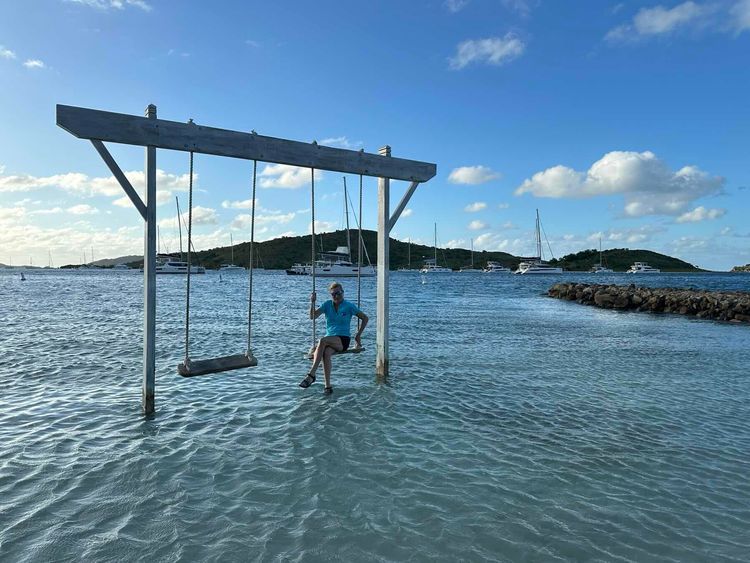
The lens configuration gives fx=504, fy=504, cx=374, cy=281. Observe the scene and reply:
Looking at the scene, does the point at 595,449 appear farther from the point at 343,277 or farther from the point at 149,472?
the point at 343,277

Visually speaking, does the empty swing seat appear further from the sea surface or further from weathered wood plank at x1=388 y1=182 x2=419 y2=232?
weathered wood plank at x1=388 y1=182 x2=419 y2=232

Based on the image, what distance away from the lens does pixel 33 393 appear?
974 centimetres

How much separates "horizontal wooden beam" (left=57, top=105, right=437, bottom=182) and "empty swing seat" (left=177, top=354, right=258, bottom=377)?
3445 millimetres

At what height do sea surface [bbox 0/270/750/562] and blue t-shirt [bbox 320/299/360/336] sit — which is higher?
blue t-shirt [bbox 320/299/360/336]

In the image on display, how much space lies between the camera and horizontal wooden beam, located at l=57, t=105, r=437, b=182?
7.29m

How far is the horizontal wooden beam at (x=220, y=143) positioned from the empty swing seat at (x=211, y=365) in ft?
11.3

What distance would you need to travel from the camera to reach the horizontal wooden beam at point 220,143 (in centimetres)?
729

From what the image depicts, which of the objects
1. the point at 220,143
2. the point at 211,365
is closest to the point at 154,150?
the point at 220,143

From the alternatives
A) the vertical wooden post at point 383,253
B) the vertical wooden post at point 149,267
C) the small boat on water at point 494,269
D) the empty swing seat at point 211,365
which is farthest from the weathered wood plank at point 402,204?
the small boat on water at point 494,269

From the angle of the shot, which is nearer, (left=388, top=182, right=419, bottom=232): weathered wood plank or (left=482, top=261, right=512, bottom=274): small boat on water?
(left=388, top=182, right=419, bottom=232): weathered wood plank

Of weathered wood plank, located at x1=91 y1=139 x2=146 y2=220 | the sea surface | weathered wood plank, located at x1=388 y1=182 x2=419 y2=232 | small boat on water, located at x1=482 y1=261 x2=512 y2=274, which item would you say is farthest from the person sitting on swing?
small boat on water, located at x1=482 y1=261 x2=512 y2=274

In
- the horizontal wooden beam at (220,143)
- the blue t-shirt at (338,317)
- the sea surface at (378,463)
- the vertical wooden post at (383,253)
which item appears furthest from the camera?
the vertical wooden post at (383,253)

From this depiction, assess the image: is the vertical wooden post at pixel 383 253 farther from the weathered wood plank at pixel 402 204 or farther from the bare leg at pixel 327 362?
the bare leg at pixel 327 362

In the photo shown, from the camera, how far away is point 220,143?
8383 mm
